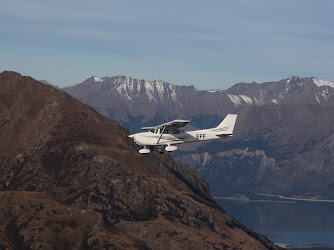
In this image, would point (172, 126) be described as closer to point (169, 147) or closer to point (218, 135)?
point (169, 147)

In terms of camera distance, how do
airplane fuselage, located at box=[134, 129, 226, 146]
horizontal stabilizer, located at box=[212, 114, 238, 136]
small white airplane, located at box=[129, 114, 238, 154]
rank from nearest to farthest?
1. small white airplane, located at box=[129, 114, 238, 154]
2. airplane fuselage, located at box=[134, 129, 226, 146]
3. horizontal stabilizer, located at box=[212, 114, 238, 136]

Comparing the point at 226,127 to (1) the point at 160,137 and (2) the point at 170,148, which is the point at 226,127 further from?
(2) the point at 170,148

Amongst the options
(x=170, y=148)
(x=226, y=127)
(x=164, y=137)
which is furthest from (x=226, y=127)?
(x=170, y=148)

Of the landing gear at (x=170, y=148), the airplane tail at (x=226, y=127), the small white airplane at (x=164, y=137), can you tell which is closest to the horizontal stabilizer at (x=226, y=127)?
the airplane tail at (x=226, y=127)

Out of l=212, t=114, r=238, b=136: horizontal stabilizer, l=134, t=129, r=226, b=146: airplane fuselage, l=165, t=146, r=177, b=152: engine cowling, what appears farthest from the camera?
l=212, t=114, r=238, b=136: horizontal stabilizer

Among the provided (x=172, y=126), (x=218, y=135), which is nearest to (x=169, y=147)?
(x=172, y=126)

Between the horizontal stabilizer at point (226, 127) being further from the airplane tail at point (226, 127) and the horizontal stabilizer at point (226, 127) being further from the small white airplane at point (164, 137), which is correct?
the small white airplane at point (164, 137)

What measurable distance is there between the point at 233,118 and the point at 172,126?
3517cm

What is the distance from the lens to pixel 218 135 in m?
178

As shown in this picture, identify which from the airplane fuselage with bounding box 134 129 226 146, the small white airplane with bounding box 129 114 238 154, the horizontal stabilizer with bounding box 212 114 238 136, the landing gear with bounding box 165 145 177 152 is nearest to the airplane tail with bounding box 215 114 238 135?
the horizontal stabilizer with bounding box 212 114 238 136

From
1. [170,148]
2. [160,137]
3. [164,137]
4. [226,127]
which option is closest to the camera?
[170,148]

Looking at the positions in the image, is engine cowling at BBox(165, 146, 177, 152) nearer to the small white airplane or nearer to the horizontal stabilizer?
the small white airplane

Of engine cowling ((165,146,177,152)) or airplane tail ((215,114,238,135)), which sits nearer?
engine cowling ((165,146,177,152))

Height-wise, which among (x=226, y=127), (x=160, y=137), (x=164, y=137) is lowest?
(x=160, y=137)
